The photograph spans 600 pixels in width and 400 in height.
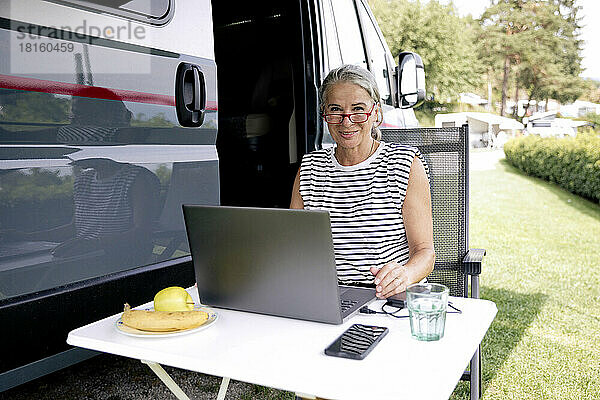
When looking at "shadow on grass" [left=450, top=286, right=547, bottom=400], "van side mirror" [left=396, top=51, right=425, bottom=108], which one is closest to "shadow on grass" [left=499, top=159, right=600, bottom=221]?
"shadow on grass" [left=450, top=286, right=547, bottom=400]

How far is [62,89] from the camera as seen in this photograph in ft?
5.74

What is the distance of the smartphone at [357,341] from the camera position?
3.87 feet

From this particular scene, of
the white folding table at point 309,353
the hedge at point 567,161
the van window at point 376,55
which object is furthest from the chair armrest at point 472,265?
the hedge at point 567,161

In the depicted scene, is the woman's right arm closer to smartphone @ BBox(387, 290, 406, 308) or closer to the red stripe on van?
the red stripe on van

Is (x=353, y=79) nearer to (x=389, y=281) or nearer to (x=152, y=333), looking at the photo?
(x=389, y=281)

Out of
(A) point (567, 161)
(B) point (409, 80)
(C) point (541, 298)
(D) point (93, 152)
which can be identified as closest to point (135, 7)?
(D) point (93, 152)

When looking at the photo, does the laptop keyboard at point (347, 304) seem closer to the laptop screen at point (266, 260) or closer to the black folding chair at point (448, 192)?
the laptop screen at point (266, 260)

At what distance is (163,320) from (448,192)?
1.51m

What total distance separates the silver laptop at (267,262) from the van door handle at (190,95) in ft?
2.72

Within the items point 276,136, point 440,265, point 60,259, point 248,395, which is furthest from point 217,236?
point 276,136

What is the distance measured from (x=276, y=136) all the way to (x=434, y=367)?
7.95 feet

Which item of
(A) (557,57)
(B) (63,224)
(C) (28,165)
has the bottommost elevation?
(B) (63,224)

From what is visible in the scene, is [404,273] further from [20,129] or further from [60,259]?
[20,129]

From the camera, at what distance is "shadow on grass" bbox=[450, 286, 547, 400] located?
300 cm
